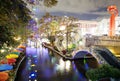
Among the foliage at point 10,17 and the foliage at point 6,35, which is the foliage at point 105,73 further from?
the foliage at point 6,35

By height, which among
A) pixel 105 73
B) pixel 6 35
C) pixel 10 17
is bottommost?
pixel 105 73

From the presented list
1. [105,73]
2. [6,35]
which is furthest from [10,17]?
[105,73]

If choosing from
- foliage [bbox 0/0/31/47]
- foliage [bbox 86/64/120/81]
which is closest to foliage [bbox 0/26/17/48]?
foliage [bbox 0/0/31/47]

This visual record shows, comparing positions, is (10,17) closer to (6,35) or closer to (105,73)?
(6,35)

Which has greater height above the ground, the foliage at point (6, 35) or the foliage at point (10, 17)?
the foliage at point (10, 17)

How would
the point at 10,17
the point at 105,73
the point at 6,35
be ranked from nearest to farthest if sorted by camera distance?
1. the point at 6,35
2. the point at 10,17
3. the point at 105,73

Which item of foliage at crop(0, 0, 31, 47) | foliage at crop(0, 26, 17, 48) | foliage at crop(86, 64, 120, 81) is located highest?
foliage at crop(0, 0, 31, 47)

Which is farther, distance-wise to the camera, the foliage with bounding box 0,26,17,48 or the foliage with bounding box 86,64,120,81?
the foliage with bounding box 86,64,120,81

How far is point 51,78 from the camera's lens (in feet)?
65.1

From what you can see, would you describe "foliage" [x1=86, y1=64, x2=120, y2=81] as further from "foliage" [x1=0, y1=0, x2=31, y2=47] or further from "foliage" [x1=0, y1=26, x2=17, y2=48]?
"foliage" [x1=0, y1=26, x2=17, y2=48]

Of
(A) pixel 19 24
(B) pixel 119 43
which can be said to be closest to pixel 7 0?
(A) pixel 19 24

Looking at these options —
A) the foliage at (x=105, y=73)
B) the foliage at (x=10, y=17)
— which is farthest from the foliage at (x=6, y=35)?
the foliage at (x=105, y=73)

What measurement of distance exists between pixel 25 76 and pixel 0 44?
1442 centimetres

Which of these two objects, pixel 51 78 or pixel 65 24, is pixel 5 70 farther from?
pixel 65 24
